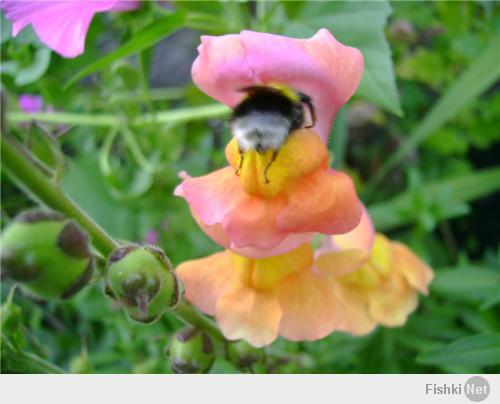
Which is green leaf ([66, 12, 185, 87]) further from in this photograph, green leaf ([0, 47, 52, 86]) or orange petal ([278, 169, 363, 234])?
orange petal ([278, 169, 363, 234])

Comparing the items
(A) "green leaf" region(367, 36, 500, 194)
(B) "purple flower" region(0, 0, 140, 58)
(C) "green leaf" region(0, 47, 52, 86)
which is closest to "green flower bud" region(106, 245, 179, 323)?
(B) "purple flower" region(0, 0, 140, 58)

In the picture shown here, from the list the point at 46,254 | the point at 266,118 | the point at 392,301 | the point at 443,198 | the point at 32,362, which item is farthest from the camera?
the point at 443,198

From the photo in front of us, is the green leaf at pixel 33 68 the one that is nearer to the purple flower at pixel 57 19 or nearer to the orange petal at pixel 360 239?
the purple flower at pixel 57 19

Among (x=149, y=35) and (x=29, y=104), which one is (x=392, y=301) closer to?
(x=149, y=35)

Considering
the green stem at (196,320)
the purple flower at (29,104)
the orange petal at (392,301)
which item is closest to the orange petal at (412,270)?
the orange petal at (392,301)

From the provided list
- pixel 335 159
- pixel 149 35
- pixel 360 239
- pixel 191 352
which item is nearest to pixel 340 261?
pixel 360 239

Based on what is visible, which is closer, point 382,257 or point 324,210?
point 324,210
